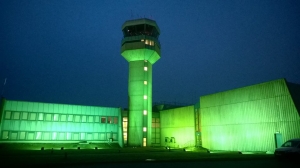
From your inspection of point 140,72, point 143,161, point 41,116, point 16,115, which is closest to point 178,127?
point 140,72

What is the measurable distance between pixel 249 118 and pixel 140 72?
859 inches

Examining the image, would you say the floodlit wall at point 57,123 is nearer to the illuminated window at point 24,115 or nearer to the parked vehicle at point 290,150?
the illuminated window at point 24,115

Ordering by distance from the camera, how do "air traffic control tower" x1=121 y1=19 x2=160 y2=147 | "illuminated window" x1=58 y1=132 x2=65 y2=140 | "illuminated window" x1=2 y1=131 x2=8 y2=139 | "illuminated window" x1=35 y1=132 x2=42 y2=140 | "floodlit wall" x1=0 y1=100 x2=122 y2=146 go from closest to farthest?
"illuminated window" x1=2 y1=131 x2=8 y2=139 → "floodlit wall" x1=0 y1=100 x2=122 y2=146 → "illuminated window" x1=35 y1=132 x2=42 y2=140 → "illuminated window" x1=58 y1=132 x2=65 y2=140 → "air traffic control tower" x1=121 y1=19 x2=160 y2=147

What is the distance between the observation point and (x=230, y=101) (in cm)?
3375

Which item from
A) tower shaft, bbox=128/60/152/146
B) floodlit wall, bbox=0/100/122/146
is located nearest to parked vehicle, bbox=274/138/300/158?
tower shaft, bbox=128/60/152/146

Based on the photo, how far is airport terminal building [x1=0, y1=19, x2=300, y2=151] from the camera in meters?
27.6

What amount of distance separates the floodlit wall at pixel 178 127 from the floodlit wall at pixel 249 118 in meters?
3.54

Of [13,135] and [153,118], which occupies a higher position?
[153,118]

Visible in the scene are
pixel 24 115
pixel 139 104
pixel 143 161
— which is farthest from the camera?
pixel 139 104

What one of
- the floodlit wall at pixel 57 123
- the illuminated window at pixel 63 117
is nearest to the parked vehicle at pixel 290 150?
the floodlit wall at pixel 57 123

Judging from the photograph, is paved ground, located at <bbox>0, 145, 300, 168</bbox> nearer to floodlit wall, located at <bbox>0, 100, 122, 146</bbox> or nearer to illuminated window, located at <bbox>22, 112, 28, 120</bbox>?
floodlit wall, located at <bbox>0, 100, 122, 146</bbox>

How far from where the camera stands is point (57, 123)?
126 ft

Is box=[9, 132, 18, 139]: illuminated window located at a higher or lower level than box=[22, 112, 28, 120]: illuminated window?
lower

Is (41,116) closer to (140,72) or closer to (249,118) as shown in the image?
(140,72)
